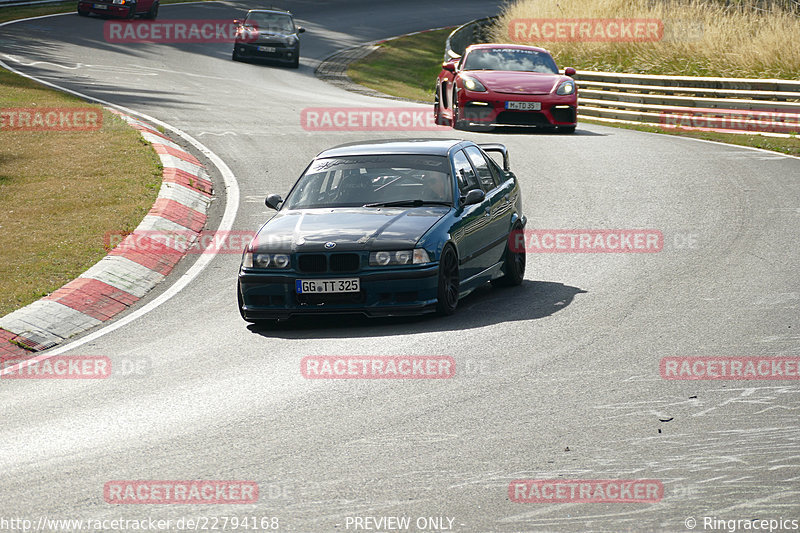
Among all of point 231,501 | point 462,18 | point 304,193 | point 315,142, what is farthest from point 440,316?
point 462,18

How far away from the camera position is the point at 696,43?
97.8 ft

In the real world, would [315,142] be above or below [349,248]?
below

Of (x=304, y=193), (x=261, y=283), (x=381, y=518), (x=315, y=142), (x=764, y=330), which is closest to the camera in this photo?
(x=381, y=518)

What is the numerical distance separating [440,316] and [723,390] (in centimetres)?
306

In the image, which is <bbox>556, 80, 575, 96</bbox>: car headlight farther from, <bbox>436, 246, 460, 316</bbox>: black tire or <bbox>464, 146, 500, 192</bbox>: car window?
<bbox>436, 246, 460, 316</bbox>: black tire

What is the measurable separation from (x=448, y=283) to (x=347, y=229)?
94 cm


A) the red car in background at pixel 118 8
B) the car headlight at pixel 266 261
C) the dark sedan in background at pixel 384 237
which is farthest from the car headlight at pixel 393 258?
the red car in background at pixel 118 8

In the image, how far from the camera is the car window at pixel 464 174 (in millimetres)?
10734

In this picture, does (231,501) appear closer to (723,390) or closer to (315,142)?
(723,390)

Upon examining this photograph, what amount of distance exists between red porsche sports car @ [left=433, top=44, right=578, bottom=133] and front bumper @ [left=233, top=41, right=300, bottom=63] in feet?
49.6

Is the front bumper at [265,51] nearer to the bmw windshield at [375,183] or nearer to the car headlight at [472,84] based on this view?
the car headlight at [472,84]

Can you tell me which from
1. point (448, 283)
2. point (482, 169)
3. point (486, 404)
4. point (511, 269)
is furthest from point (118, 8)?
point (486, 404)

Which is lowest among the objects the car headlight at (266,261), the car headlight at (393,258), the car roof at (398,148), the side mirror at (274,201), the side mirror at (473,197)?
the car headlight at (266,261)

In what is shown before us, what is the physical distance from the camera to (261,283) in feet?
31.6
